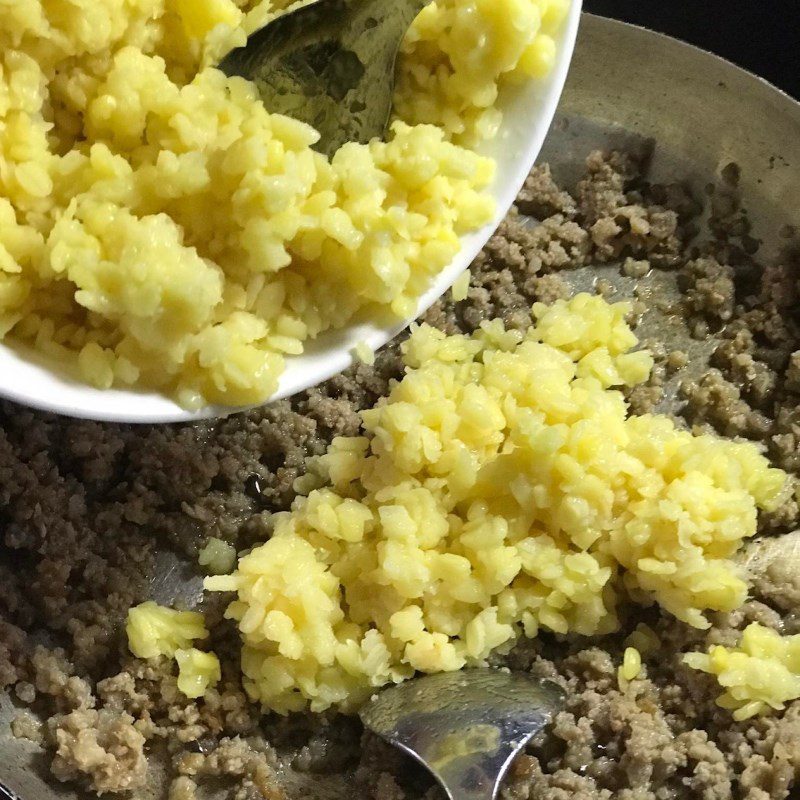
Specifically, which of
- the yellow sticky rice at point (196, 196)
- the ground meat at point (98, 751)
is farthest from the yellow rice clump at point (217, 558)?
the yellow sticky rice at point (196, 196)

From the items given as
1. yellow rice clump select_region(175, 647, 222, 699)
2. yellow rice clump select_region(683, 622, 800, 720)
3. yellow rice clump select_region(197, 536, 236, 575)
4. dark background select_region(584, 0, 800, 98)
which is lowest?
yellow rice clump select_region(175, 647, 222, 699)

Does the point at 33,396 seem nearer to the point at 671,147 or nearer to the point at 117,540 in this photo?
the point at 117,540

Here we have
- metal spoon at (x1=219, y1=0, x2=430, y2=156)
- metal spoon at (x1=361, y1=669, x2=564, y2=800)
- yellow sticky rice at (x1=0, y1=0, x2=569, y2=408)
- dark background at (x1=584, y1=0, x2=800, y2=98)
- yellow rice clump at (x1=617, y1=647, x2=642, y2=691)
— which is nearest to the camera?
yellow sticky rice at (x1=0, y1=0, x2=569, y2=408)

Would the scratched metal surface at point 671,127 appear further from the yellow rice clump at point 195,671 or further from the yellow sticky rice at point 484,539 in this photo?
the yellow sticky rice at point 484,539

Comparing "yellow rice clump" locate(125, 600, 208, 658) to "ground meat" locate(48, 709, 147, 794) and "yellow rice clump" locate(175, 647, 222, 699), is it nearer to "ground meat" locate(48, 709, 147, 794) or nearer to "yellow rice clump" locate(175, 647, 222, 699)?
"yellow rice clump" locate(175, 647, 222, 699)

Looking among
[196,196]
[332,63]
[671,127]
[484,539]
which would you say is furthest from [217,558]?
[671,127]

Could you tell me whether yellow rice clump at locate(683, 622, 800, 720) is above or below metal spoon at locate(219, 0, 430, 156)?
below

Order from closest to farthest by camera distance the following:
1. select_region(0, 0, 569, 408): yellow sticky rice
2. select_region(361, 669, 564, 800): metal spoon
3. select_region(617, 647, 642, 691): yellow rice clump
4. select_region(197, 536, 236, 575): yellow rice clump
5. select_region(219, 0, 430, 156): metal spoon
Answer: select_region(0, 0, 569, 408): yellow sticky rice → select_region(219, 0, 430, 156): metal spoon → select_region(361, 669, 564, 800): metal spoon → select_region(617, 647, 642, 691): yellow rice clump → select_region(197, 536, 236, 575): yellow rice clump

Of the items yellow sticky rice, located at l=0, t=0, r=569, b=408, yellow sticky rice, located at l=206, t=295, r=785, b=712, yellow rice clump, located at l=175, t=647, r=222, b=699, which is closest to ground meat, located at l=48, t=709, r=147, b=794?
yellow rice clump, located at l=175, t=647, r=222, b=699
